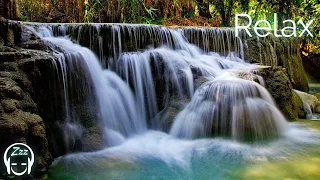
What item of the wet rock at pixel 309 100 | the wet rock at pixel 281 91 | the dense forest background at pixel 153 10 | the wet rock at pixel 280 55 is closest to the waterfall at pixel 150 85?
the wet rock at pixel 281 91

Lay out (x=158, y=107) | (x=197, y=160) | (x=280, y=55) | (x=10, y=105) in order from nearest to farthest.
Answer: (x=10, y=105)
(x=197, y=160)
(x=158, y=107)
(x=280, y=55)

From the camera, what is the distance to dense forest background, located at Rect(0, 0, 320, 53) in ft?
37.4

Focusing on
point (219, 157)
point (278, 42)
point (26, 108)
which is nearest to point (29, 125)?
point (26, 108)

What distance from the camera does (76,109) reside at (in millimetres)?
4949

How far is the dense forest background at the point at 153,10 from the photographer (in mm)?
11391

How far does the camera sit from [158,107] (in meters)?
6.15

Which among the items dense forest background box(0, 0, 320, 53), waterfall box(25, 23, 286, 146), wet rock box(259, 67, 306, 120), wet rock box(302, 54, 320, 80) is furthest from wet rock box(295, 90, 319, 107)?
wet rock box(302, 54, 320, 80)

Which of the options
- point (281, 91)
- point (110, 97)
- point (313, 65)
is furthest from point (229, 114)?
point (313, 65)

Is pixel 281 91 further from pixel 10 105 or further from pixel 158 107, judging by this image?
pixel 10 105

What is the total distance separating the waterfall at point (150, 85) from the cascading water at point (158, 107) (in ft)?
0.06

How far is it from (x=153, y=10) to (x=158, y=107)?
23.7 feet

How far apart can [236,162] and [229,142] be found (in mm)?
828

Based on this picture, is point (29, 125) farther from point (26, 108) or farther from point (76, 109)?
point (76, 109)

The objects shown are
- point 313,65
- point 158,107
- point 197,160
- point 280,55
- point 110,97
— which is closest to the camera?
point 197,160
